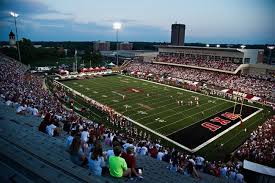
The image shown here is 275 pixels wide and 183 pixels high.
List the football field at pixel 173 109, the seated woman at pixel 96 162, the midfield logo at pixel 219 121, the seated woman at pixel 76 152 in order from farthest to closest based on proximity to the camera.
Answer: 1. the midfield logo at pixel 219 121
2. the football field at pixel 173 109
3. the seated woman at pixel 76 152
4. the seated woman at pixel 96 162

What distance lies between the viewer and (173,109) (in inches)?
1145

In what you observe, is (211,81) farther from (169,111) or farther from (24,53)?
(24,53)

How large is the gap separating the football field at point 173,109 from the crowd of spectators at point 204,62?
1210 cm

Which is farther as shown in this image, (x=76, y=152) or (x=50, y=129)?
(x=50, y=129)

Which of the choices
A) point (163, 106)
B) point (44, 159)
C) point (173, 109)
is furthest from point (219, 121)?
point (44, 159)

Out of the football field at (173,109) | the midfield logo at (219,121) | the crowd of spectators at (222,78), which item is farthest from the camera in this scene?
the crowd of spectators at (222,78)

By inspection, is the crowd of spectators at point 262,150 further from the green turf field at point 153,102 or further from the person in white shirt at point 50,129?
the person in white shirt at point 50,129

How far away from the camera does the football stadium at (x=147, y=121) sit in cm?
664

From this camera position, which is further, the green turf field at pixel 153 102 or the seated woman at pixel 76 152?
the green turf field at pixel 153 102

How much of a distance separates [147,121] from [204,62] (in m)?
31.5

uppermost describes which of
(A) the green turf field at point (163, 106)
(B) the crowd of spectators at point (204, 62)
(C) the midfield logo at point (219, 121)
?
(B) the crowd of spectators at point (204, 62)

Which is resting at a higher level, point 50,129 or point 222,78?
point 50,129

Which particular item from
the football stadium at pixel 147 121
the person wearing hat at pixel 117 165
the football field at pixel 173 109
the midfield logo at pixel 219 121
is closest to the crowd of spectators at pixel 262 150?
the football stadium at pixel 147 121

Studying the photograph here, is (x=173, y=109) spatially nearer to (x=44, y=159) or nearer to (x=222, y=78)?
(x=222, y=78)
